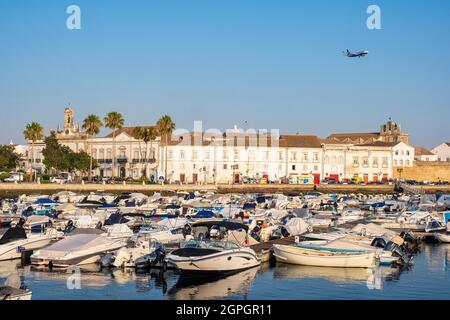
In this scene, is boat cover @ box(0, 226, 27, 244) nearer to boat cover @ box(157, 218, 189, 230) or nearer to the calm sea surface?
the calm sea surface

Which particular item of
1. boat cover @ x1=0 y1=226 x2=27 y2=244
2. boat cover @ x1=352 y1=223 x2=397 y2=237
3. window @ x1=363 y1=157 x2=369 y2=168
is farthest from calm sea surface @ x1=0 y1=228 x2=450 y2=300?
window @ x1=363 y1=157 x2=369 y2=168

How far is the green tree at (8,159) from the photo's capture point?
362ft

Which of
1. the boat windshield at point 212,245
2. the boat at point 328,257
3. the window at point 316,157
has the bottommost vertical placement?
the boat at point 328,257

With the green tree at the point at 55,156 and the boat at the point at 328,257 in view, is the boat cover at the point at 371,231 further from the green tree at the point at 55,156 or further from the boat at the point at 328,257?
the green tree at the point at 55,156

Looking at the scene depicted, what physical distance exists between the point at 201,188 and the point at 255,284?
222 ft

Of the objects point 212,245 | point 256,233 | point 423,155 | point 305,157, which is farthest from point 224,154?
point 212,245

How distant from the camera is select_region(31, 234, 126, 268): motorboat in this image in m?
33.6

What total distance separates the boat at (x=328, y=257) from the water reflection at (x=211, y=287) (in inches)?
130

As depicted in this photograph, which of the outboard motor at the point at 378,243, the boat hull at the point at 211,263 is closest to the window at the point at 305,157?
the outboard motor at the point at 378,243

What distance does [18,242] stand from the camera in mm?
36344

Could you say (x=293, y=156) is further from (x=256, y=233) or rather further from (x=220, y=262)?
(x=220, y=262)

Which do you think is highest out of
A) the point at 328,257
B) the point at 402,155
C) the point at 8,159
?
the point at 402,155

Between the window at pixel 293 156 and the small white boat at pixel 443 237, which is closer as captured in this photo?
the small white boat at pixel 443 237
